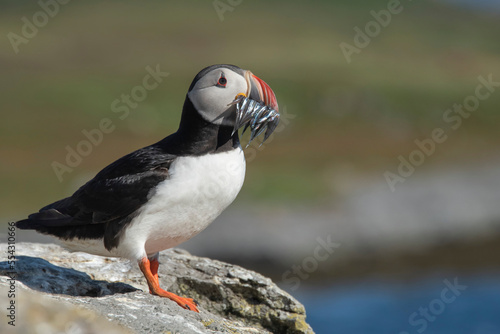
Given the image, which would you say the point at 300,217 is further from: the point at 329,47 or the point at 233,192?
the point at 329,47

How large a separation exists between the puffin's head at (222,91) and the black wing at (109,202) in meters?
0.61

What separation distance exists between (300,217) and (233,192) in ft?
55.4

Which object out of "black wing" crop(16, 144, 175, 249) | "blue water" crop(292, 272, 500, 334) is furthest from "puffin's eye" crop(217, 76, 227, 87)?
"blue water" crop(292, 272, 500, 334)

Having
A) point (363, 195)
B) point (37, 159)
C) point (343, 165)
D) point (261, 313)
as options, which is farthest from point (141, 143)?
point (261, 313)

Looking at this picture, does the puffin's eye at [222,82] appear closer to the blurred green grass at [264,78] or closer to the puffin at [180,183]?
the puffin at [180,183]

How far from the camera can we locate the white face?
7418 millimetres

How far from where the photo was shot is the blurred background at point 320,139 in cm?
2191

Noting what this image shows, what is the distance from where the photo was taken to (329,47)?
5350 cm

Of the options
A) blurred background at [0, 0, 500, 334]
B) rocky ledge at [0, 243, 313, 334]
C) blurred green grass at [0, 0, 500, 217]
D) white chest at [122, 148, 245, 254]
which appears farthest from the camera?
blurred green grass at [0, 0, 500, 217]

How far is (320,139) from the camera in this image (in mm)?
34594

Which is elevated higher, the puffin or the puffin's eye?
the puffin's eye

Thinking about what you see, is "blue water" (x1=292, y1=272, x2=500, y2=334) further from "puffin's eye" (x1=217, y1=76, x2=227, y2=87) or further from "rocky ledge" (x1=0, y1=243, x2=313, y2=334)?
"puffin's eye" (x1=217, y1=76, x2=227, y2=87)

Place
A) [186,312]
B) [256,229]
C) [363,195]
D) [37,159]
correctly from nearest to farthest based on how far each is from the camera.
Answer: [186,312] → [256,229] → [363,195] → [37,159]

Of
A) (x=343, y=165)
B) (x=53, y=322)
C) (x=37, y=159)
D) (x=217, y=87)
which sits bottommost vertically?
(x=53, y=322)
